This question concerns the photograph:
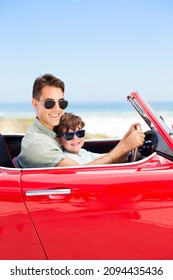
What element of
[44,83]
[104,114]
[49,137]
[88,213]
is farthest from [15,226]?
[104,114]

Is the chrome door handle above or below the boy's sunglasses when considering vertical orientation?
below

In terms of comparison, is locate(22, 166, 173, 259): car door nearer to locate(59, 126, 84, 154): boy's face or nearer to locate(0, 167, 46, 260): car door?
locate(0, 167, 46, 260): car door

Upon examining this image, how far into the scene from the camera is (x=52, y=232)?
237cm

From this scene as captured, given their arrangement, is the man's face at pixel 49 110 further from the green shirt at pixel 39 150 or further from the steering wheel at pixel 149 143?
the steering wheel at pixel 149 143

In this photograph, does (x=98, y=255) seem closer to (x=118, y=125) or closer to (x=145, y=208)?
(x=145, y=208)

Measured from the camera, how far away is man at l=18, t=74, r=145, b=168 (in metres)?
2.69

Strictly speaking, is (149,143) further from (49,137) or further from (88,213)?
(88,213)

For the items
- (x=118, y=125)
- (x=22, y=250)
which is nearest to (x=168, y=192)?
(x=22, y=250)

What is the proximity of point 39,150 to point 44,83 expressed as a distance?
0.45 metres

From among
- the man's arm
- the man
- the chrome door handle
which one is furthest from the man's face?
the chrome door handle

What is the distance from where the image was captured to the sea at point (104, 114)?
25344 millimetres

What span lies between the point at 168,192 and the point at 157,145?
418 mm

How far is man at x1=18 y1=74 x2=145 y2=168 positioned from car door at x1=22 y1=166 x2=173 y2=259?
0.27 m

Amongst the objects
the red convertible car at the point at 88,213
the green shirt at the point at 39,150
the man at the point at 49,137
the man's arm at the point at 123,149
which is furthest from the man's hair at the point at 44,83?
the red convertible car at the point at 88,213
